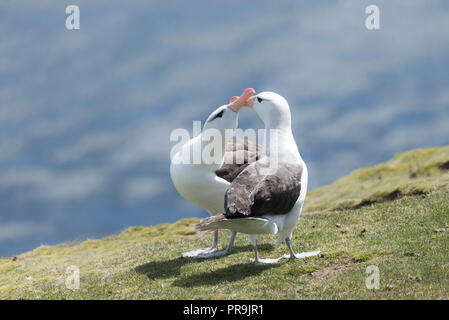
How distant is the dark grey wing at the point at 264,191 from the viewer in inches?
417

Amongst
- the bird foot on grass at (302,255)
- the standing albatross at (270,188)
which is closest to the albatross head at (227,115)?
the standing albatross at (270,188)

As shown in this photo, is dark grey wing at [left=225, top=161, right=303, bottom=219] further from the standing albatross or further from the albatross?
the albatross

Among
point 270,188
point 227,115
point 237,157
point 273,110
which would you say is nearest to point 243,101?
point 227,115

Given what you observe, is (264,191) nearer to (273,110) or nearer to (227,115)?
(273,110)

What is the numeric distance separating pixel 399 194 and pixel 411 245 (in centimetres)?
823

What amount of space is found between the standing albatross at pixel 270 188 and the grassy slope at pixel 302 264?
3.79 feet

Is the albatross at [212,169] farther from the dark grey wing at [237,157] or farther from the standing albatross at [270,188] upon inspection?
the standing albatross at [270,188]

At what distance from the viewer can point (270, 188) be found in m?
11.0

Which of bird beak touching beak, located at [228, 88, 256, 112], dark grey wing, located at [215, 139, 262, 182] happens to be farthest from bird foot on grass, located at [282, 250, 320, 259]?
bird beak touching beak, located at [228, 88, 256, 112]

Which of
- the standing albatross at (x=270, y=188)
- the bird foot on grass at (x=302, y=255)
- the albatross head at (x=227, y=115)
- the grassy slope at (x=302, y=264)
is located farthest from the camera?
the albatross head at (x=227, y=115)

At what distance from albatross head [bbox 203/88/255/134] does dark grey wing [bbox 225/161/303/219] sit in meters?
2.42

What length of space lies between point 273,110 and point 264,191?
236 centimetres
